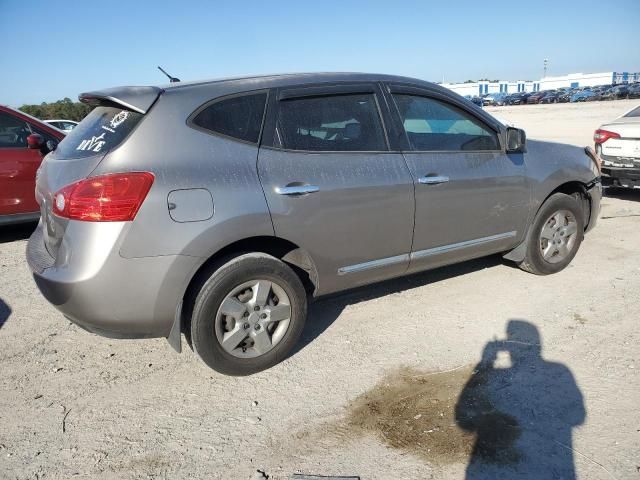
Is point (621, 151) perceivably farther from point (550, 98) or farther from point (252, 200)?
point (550, 98)

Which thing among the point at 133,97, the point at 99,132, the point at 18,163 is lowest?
the point at 18,163

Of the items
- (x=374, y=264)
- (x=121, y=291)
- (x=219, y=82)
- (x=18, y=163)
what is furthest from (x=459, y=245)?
(x=18, y=163)

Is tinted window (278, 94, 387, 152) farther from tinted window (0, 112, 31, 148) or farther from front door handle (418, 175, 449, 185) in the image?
tinted window (0, 112, 31, 148)

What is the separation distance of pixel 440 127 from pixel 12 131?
16.8ft

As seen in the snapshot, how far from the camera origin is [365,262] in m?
3.63

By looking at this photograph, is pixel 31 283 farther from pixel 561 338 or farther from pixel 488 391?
pixel 561 338

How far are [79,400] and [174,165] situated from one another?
1.50 m

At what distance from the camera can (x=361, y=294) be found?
14.8 ft

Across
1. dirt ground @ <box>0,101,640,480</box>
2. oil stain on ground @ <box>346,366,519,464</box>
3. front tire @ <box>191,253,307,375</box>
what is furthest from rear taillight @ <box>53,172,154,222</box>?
oil stain on ground @ <box>346,366,519,464</box>

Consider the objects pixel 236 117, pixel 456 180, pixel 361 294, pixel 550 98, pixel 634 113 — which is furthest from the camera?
pixel 550 98

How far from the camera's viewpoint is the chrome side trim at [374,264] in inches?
140

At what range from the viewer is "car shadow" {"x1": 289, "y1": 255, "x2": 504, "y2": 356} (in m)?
3.89

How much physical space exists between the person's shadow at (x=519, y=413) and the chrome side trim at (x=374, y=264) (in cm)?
84

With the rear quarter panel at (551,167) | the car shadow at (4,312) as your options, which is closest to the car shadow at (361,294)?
the rear quarter panel at (551,167)
